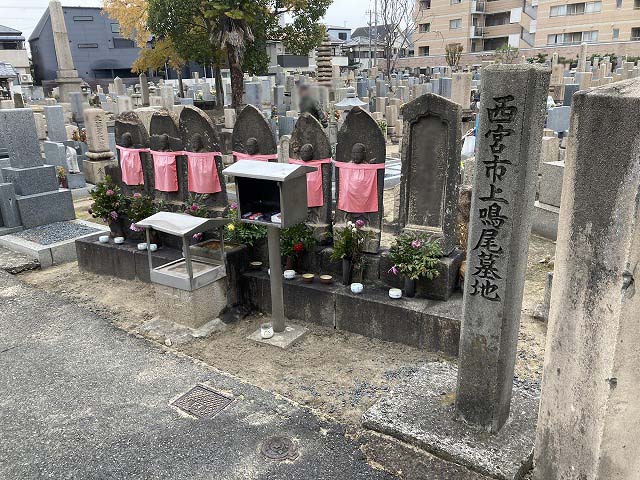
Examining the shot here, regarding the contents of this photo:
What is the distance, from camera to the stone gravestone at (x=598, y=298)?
2453mm

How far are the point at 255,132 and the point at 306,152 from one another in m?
0.88

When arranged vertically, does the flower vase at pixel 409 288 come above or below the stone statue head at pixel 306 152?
below

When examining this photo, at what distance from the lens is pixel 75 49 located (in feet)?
163

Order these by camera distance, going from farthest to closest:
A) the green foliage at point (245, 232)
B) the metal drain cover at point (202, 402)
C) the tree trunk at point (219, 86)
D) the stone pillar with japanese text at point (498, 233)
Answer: the tree trunk at point (219, 86)
the green foliage at point (245, 232)
the metal drain cover at point (202, 402)
the stone pillar with japanese text at point (498, 233)

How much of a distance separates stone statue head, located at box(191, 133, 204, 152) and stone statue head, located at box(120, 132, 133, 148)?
1375mm

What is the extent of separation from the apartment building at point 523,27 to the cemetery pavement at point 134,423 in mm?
45961

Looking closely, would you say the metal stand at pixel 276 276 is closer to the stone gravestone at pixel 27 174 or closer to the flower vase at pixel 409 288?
the flower vase at pixel 409 288

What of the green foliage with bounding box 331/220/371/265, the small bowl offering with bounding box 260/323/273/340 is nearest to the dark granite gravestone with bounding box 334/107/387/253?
the green foliage with bounding box 331/220/371/265

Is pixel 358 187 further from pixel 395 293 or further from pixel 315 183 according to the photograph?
pixel 395 293

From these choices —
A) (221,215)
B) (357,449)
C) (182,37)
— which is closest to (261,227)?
(221,215)

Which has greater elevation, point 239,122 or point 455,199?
point 239,122

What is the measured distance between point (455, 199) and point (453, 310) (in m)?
1.25

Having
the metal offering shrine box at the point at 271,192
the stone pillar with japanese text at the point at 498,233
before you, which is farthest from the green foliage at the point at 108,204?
the stone pillar with japanese text at the point at 498,233

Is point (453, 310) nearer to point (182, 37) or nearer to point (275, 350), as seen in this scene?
point (275, 350)
